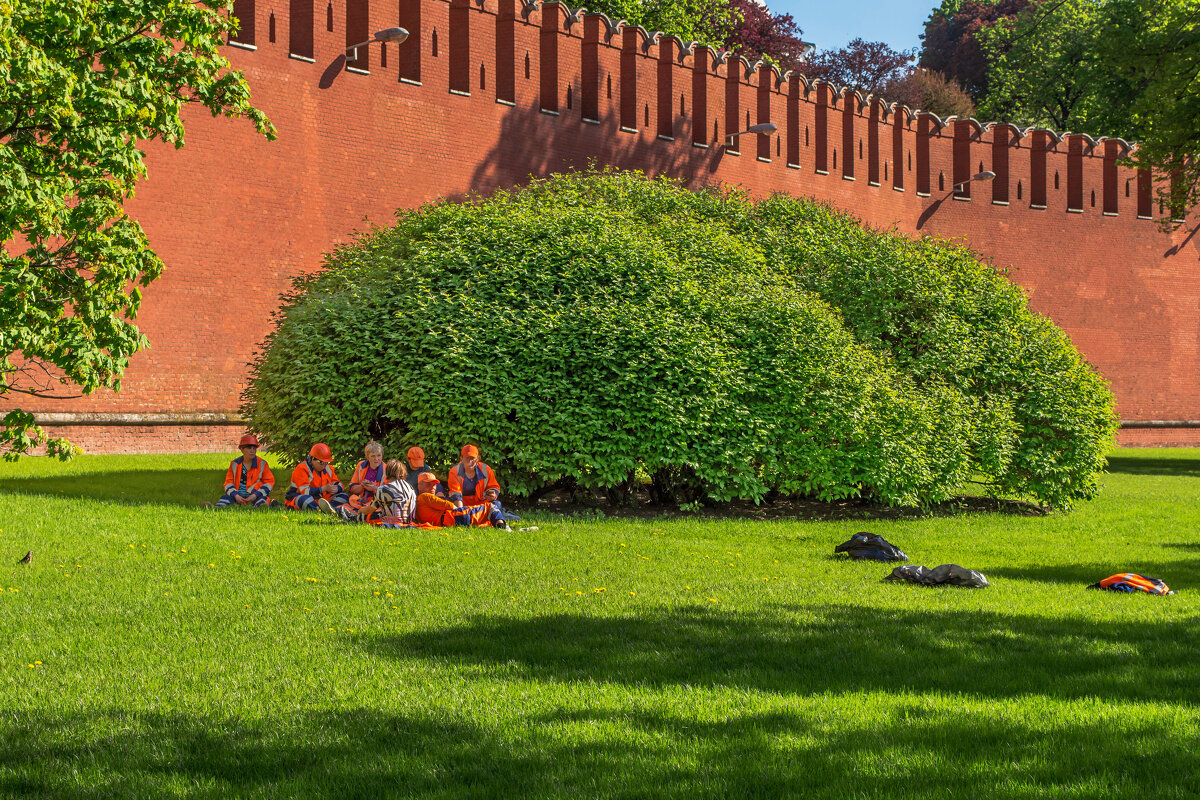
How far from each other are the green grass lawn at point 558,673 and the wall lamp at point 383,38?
529 inches

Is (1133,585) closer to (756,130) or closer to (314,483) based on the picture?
(314,483)

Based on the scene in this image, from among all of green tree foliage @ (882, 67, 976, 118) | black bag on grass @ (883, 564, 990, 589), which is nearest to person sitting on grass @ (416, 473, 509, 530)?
black bag on grass @ (883, 564, 990, 589)

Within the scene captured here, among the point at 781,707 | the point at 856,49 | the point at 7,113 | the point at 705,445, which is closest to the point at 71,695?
the point at 781,707

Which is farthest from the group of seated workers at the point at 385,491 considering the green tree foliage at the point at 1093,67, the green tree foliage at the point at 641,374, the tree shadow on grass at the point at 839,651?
the green tree foliage at the point at 1093,67

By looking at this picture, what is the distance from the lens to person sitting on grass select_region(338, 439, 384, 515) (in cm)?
1189

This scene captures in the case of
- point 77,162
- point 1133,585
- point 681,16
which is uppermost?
point 681,16

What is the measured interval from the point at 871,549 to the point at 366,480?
5.38 meters

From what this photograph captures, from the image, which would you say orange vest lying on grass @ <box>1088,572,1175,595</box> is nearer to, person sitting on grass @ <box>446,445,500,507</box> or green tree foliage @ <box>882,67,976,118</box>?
person sitting on grass @ <box>446,445,500,507</box>

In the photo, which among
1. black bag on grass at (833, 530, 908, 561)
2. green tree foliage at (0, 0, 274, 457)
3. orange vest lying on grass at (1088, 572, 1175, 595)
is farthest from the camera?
black bag on grass at (833, 530, 908, 561)

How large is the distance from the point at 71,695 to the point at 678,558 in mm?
5904

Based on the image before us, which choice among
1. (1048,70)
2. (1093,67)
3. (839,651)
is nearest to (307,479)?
(839,651)

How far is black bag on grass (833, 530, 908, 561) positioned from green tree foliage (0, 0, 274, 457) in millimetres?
6594

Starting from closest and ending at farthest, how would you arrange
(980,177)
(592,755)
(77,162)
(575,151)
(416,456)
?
(592,755), (77,162), (416,456), (575,151), (980,177)

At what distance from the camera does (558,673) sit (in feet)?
17.6
